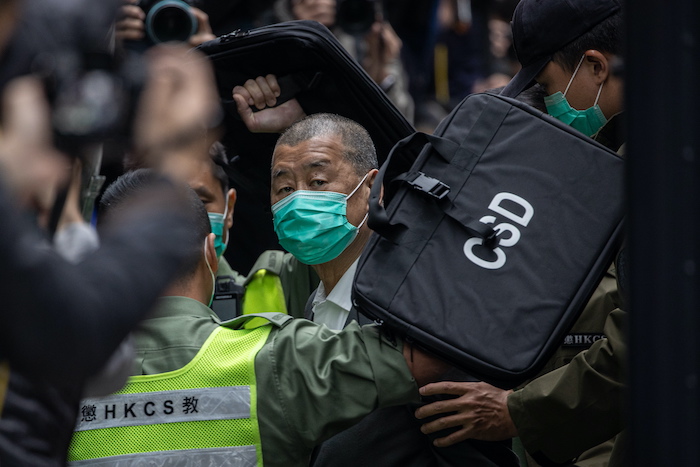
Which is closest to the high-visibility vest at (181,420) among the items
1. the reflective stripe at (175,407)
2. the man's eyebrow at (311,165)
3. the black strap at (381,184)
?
the reflective stripe at (175,407)

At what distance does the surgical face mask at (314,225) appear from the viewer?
10.3 ft

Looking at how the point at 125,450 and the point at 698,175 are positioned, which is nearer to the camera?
the point at 698,175

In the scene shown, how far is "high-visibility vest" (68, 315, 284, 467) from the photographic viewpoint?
2.43m

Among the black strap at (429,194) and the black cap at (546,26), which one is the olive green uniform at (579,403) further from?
the black cap at (546,26)

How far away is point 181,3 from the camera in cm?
408

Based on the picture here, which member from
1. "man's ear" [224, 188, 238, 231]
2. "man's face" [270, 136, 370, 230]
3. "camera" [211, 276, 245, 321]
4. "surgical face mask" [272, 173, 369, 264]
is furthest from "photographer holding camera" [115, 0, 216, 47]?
"surgical face mask" [272, 173, 369, 264]

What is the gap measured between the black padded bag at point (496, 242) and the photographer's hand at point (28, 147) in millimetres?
1142

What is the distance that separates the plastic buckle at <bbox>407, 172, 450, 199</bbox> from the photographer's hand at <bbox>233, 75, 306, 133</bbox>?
1.28m

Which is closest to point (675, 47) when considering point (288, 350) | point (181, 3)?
point (288, 350)

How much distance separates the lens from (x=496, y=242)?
2.42m

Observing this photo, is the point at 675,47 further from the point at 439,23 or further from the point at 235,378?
the point at 439,23

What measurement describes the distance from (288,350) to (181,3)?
6.95ft

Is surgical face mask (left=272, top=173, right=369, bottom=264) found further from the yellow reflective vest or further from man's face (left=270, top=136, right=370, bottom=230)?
the yellow reflective vest

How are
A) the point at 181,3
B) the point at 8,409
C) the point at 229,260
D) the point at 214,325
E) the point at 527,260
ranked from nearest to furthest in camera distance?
1. the point at 8,409
2. the point at 527,260
3. the point at 214,325
4. the point at 181,3
5. the point at 229,260
